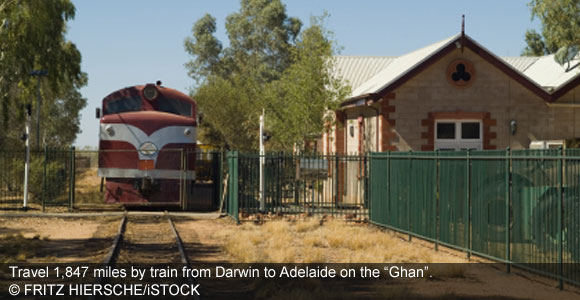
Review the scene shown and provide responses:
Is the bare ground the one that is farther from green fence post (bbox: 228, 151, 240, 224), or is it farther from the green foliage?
the green foliage

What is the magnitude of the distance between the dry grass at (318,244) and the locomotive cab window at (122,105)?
5755 mm

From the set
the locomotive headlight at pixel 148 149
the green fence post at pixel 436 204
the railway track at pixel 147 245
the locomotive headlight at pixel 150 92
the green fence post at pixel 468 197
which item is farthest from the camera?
the locomotive headlight at pixel 150 92

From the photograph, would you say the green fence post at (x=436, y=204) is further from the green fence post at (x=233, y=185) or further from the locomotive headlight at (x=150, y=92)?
the locomotive headlight at (x=150, y=92)

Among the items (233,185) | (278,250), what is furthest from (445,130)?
(278,250)

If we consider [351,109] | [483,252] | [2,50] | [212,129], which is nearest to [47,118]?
[212,129]

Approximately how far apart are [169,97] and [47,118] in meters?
35.0

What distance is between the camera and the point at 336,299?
388 inches

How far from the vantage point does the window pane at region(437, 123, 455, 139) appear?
25938 millimetres

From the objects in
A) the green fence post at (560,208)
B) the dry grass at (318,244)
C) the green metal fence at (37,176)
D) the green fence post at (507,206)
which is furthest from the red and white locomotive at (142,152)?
the green fence post at (560,208)

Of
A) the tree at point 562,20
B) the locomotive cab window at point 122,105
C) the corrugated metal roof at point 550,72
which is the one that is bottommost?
the locomotive cab window at point 122,105

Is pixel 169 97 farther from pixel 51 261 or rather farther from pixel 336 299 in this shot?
pixel 336 299

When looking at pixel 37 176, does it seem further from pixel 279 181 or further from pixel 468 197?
pixel 468 197

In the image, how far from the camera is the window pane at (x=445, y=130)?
25.9 meters

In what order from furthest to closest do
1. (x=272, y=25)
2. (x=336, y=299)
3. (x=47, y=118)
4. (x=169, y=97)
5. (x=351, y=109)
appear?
(x=272, y=25), (x=47, y=118), (x=351, y=109), (x=169, y=97), (x=336, y=299)
